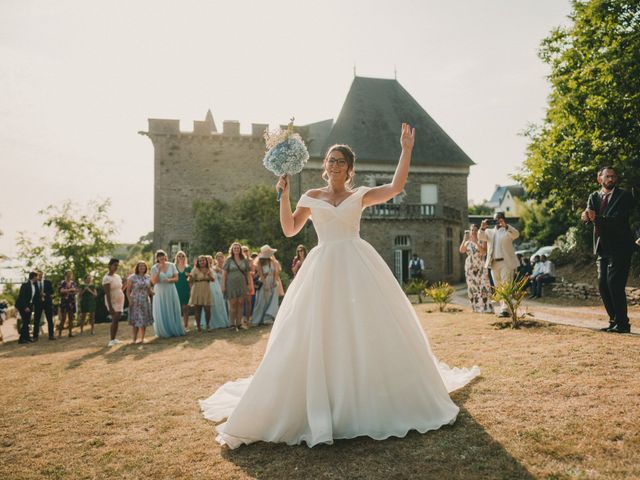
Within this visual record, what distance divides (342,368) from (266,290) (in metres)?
8.77

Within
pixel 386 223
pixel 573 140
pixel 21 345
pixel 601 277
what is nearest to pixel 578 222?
pixel 573 140

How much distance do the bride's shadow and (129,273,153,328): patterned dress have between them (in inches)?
292

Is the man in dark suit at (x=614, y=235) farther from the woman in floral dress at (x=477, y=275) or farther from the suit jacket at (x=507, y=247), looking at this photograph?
the woman in floral dress at (x=477, y=275)

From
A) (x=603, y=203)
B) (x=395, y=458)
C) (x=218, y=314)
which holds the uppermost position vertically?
(x=603, y=203)

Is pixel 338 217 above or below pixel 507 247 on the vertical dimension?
above

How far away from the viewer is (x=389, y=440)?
10.3ft

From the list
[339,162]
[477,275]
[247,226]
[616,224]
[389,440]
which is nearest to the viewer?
[389,440]

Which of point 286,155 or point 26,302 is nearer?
point 286,155

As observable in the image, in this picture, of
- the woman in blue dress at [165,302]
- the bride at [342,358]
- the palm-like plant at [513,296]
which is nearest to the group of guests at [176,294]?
the woman in blue dress at [165,302]

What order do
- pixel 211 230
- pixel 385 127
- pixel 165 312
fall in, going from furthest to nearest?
pixel 385 127 → pixel 211 230 → pixel 165 312

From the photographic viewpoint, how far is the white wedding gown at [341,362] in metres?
3.22

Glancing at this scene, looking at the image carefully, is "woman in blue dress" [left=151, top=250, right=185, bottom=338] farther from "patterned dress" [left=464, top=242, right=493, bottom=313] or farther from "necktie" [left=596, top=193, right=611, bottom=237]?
"necktie" [left=596, top=193, right=611, bottom=237]

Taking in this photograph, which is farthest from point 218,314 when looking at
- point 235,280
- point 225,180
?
point 225,180

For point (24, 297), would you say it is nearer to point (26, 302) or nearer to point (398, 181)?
point (26, 302)
